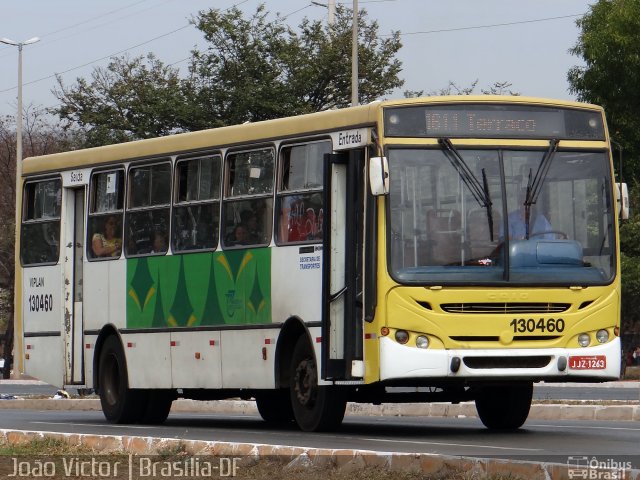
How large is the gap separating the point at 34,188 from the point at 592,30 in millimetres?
22969

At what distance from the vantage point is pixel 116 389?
1988cm

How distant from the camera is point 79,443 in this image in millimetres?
14172

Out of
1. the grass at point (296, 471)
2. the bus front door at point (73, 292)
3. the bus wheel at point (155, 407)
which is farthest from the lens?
the bus front door at point (73, 292)

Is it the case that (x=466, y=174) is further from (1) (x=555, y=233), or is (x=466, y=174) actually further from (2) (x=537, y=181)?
(1) (x=555, y=233)

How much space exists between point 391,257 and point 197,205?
3721 millimetres

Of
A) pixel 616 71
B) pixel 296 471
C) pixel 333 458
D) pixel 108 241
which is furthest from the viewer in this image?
pixel 616 71

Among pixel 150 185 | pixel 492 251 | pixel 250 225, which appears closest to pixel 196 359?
pixel 250 225

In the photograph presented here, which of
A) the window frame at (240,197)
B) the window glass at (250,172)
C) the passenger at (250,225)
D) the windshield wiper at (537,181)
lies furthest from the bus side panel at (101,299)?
the windshield wiper at (537,181)

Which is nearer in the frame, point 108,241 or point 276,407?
→ point 276,407

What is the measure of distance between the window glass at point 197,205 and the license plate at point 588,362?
448 centimetres

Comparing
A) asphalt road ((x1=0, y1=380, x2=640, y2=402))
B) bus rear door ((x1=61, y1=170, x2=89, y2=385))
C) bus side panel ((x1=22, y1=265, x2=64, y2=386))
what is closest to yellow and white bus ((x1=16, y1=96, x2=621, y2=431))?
bus rear door ((x1=61, y1=170, x2=89, y2=385))

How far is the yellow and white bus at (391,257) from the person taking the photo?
14875 mm

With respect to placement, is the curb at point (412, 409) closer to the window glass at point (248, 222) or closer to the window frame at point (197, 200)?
the window frame at point (197, 200)

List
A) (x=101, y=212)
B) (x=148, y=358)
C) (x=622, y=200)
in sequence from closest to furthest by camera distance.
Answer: (x=622, y=200) → (x=148, y=358) → (x=101, y=212)
